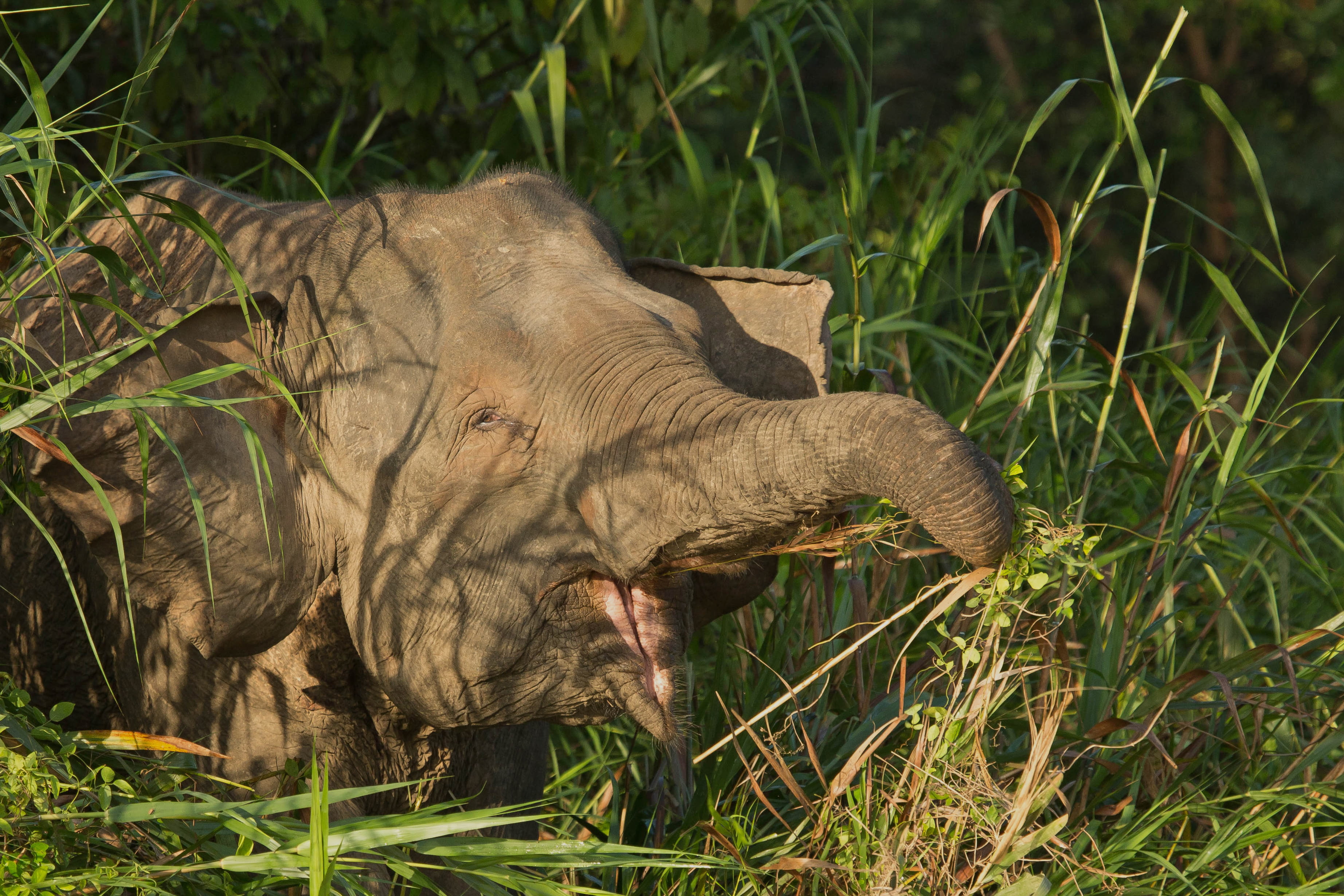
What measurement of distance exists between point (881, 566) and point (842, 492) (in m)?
1.06

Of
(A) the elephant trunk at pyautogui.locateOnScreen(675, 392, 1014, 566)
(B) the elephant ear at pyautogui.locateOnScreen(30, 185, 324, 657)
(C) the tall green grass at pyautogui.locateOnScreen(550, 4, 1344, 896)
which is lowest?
(C) the tall green grass at pyautogui.locateOnScreen(550, 4, 1344, 896)

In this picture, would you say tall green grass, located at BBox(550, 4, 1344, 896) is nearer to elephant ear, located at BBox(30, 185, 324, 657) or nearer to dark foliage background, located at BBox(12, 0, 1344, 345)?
dark foliage background, located at BBox(12, 0, 1344, 345)

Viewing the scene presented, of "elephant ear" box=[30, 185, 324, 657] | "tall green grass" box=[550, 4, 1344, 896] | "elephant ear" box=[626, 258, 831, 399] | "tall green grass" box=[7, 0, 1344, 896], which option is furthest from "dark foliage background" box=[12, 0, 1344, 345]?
"elephant ear" box=[626, 258, 831, 399]

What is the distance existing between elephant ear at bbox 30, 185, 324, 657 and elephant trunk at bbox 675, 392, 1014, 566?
0.61 m

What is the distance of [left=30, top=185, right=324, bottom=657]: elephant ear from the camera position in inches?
74.0

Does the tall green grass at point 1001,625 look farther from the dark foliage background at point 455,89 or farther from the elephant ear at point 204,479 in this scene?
the elephant ear at point 204,479

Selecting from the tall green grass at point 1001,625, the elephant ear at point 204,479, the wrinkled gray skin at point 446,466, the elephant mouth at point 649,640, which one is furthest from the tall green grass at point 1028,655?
the elephant ear at point 204,479

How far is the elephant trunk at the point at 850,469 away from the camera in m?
1.52

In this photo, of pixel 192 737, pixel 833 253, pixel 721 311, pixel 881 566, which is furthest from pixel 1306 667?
pixel 192 737

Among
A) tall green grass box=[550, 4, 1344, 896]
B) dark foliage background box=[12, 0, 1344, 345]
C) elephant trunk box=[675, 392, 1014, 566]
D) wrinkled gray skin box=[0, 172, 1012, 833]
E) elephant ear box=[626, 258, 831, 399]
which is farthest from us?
dark foliage background box=[12, 0, 1344, 345]

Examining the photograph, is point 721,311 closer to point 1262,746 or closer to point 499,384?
point 499,384

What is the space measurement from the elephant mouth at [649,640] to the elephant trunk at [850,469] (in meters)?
0.23

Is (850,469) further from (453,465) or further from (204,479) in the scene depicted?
(204,479)

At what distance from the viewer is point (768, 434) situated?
1670 millimetres
